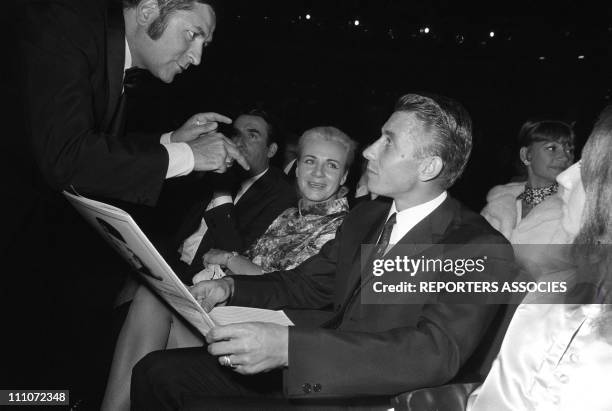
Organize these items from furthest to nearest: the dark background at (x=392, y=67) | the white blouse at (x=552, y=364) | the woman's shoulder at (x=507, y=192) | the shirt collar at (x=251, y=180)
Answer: the dark background at (x=392, y=67) → the shirt collar at (x=251, y=180) → the woman's shoulder at (x=507, y=192) → the white blouse at (x=552, y=364)

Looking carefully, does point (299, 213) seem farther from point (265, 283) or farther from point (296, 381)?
point (296, 381)

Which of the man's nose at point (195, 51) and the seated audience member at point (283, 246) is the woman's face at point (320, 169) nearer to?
the seated audience member at point (283, 246)

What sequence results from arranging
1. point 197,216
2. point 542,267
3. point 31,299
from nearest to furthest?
point 542,267 < point 31,299 < point 197,216

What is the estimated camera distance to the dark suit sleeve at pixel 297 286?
1.91m

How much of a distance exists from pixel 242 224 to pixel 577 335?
227 cm

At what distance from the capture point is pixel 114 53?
2002mm

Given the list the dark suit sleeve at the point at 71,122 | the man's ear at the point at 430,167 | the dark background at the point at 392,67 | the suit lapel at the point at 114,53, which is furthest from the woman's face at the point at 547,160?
the suit lapel at the point at 114,53

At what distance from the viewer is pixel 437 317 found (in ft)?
4.38

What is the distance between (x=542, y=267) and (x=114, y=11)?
1.80m

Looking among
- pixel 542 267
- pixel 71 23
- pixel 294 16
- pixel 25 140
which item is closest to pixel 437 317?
pixel 542 267

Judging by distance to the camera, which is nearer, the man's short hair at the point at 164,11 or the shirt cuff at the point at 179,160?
the shirt cuff at the point at 179,160

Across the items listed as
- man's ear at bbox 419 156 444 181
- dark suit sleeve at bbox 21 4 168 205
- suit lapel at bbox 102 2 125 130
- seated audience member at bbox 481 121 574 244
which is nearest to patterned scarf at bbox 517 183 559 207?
seated audience member at bbox 481 121 574 244

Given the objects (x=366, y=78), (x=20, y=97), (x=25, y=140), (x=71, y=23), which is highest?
(x=366, y=78)

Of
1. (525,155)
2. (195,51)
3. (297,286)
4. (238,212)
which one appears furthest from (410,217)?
(525,155)
